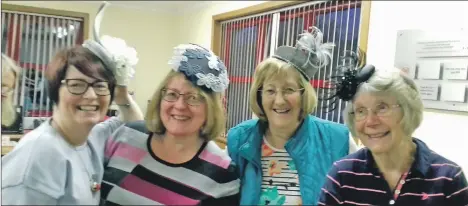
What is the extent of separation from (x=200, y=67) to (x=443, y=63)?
0.83 meters

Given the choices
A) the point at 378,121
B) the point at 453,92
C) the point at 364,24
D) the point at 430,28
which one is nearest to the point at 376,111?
the point at 378,121

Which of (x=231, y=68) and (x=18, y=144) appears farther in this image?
(x=231, y=68)

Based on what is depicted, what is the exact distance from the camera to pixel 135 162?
0.64 meters

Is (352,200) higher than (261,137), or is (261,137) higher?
(261,137)

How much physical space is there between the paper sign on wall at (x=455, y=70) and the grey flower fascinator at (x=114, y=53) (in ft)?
3.03

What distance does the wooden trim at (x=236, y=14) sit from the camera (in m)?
0.76

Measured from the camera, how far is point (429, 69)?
1.11 m

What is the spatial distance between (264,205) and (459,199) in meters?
0.37

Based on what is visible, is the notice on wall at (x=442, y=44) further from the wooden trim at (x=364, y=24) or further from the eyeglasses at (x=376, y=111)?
the eyeglasses at (x=376, y=111)

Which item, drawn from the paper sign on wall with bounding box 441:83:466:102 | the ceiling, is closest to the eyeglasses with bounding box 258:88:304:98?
the ceiling

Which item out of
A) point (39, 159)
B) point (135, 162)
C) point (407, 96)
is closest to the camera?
point (39, 159)

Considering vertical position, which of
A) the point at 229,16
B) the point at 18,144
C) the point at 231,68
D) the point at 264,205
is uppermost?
the point at 229,16

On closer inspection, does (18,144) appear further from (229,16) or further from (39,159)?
(229,16)

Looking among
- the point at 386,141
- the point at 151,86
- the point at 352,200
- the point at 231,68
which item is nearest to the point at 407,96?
the point at 386,141
